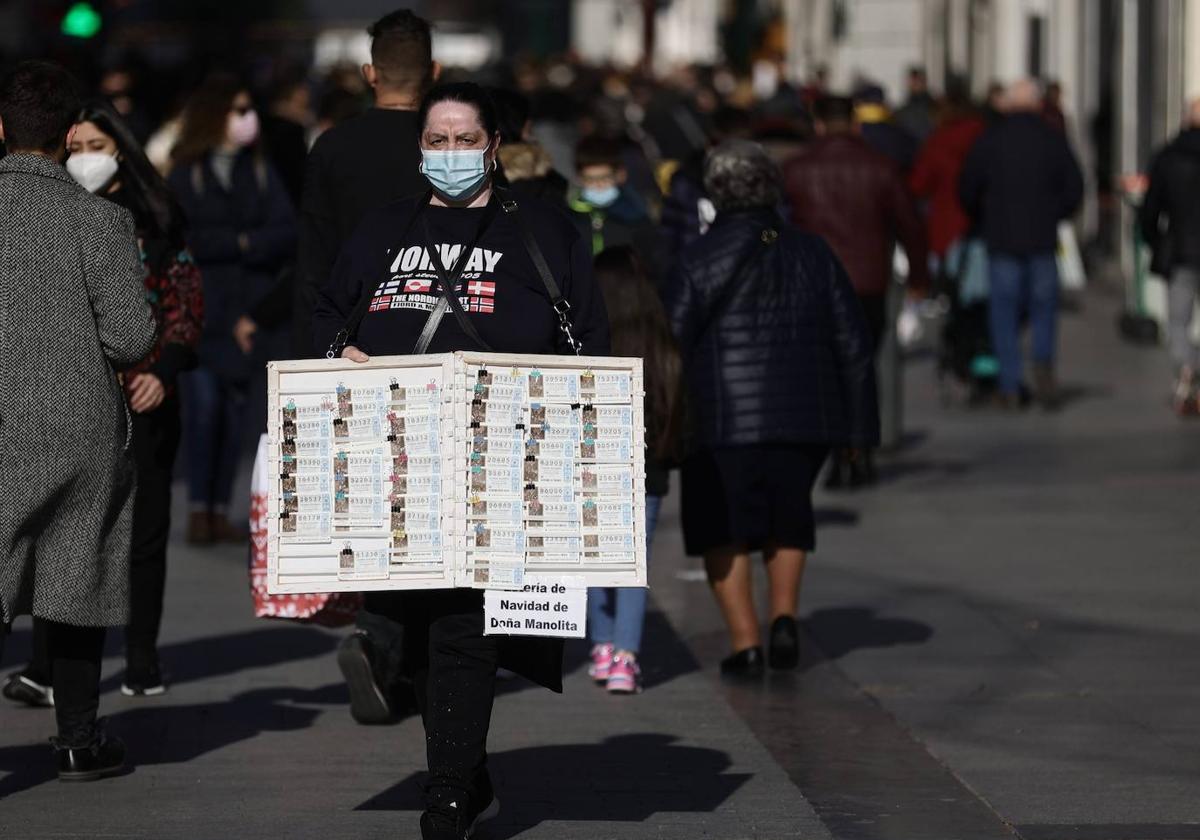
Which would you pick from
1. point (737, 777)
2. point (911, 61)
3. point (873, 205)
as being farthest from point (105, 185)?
point (911, 61)

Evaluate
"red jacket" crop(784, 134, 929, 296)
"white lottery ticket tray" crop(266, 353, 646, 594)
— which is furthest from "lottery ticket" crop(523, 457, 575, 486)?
"red jacket" crop(784, 134, 929, 296)

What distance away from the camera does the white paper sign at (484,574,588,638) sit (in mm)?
6066

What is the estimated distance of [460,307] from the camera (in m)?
6.31

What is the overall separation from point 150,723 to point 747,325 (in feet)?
7.49

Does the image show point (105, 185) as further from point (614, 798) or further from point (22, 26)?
point (22, 26)

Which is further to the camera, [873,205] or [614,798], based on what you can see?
[873,205]

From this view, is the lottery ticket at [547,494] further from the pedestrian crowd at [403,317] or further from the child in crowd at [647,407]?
the child in crowd at [647,407]

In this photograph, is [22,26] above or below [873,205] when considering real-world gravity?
above

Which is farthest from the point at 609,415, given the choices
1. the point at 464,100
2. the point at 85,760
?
the point at 85,760

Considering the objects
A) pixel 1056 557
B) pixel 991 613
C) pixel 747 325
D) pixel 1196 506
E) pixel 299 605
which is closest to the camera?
pixel 299 605

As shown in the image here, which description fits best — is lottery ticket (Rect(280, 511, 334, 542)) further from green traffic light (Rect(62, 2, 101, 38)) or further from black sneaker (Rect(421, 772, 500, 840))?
green traffic light (Rect(62, 2, 101, 38))

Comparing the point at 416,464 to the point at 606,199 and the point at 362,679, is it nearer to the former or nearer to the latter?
the point at 362,679

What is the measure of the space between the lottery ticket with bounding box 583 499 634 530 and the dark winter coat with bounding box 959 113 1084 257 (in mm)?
10722

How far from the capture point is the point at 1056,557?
37.3 ft
